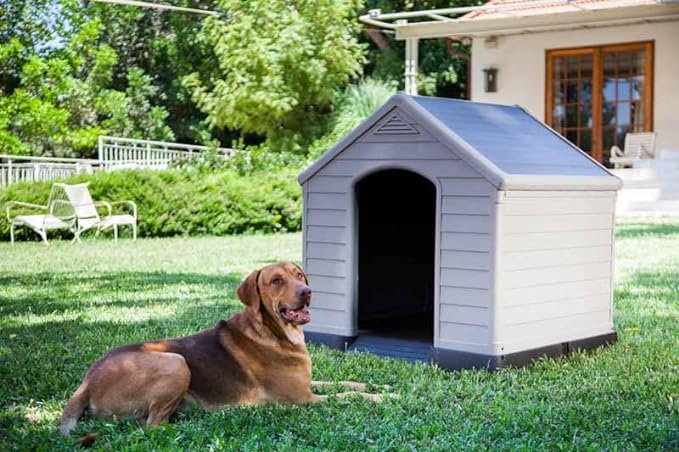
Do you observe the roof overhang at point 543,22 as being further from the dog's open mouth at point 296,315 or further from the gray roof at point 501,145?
the dog's open mouth at point 296,315

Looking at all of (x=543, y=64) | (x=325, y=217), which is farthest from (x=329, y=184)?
(x=543, y=64)

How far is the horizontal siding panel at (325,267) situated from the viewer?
6.36m

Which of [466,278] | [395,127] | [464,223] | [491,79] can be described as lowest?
[466,278]

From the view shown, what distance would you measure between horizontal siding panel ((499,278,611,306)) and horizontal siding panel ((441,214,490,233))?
39 centimetres

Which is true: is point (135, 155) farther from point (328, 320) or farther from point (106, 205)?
point (328, 320)

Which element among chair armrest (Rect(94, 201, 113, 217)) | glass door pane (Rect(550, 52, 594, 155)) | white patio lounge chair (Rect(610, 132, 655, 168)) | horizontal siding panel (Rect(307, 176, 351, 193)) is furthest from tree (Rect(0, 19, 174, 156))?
horizontal siding panel (Rect(307, 176, 351, 193))

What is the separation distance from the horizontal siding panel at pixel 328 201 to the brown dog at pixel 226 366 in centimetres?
158

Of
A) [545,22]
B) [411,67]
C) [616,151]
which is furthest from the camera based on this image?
[411,67]

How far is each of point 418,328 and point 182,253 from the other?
6.44 metres

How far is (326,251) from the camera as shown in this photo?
21.1 ft

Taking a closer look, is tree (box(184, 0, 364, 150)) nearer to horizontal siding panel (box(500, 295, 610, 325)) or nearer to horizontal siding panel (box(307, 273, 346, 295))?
horizontal siding panel (box(307, 273, 346, 295))

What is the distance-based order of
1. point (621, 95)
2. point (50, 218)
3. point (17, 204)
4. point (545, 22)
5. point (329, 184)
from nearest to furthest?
1. point (329, 184)
2. point (50, 218)
3. point (17, 204)
4. point (545, 22)
5. point (621, 95)

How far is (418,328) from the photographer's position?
7023 mm

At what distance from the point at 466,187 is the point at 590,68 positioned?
14441 millimetres
